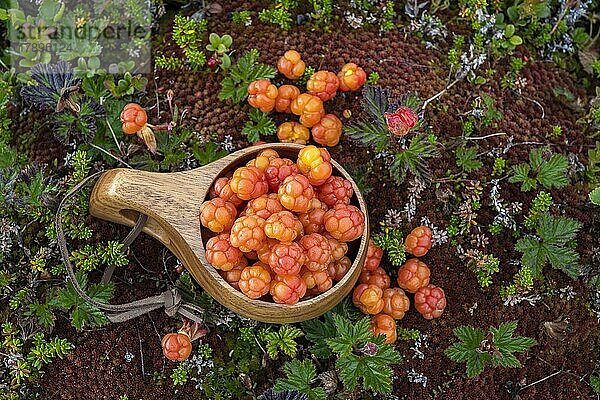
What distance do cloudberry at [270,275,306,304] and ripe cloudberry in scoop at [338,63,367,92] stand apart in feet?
3.08

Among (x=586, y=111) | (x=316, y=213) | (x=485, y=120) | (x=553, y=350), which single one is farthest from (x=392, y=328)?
(x=586, y=111)

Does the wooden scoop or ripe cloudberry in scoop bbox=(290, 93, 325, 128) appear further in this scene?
ripe cloudberry in scoop bbox=(290, 93, 325, 128)

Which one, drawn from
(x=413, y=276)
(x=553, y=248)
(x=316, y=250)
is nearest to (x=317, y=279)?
(x=316, y=250)

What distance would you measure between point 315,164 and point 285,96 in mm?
541

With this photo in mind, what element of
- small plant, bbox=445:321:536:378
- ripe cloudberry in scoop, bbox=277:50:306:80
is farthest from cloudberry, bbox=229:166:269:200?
small plant, bbox=445:321:536:378

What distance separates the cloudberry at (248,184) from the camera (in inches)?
80.6

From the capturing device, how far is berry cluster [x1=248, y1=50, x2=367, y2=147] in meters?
2.49

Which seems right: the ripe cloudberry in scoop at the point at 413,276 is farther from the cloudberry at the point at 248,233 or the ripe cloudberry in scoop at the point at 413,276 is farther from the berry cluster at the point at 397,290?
the cloudberry at the point at 248,233

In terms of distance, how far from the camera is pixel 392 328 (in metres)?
2.35

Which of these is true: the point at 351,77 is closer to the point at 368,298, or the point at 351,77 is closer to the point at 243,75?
the point at 243,75

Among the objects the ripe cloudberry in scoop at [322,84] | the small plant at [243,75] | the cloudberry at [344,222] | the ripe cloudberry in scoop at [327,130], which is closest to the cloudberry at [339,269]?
the cloudberry at [344,222]

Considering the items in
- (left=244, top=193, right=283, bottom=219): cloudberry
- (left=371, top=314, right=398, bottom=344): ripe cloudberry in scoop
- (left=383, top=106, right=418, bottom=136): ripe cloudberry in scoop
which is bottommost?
(left=371, top=314, right=398, bottom=344): ripe cloudberry in scoop

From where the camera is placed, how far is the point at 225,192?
2133 millimetres

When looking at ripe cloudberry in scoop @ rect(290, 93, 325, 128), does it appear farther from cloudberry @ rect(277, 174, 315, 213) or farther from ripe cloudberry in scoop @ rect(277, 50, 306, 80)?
cloudberry @ rect(277, 174, 315, 213)
